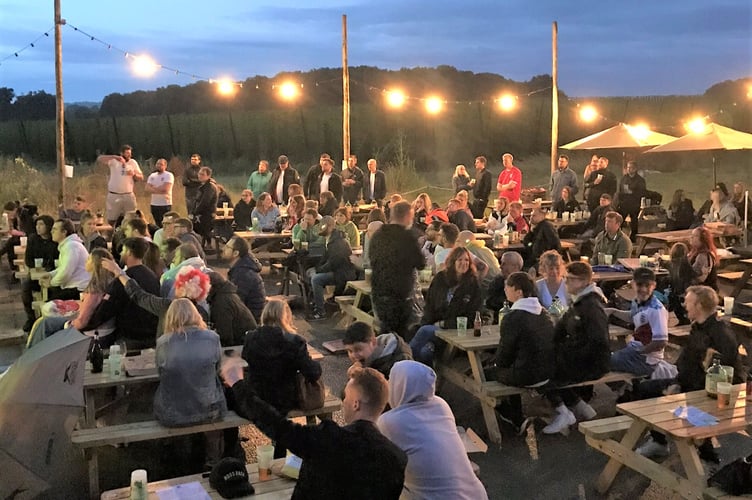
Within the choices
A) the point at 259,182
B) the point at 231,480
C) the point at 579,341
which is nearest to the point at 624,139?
the point at 259,182

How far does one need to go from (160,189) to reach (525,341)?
8.33 meters

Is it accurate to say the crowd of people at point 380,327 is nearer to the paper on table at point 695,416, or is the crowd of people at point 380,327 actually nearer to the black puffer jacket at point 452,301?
the black puffer jacket at point 452,301

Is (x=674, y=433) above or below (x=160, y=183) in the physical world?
below

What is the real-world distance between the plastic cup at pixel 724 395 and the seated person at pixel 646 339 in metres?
1.07

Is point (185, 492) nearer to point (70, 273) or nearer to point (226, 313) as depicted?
point (226, 313)

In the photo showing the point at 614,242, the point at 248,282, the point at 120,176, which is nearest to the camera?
the point at 248,282

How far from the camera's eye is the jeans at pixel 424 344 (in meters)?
5.99

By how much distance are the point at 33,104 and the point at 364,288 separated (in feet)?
146

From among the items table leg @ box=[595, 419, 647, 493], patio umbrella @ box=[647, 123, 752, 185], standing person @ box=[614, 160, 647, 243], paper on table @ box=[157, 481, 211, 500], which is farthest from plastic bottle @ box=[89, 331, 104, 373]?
standing person @ box=[614, 160, 647, 243]

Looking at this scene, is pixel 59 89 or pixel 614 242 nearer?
A: pixel 614 242

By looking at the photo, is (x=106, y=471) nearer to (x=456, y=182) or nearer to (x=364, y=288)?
(x=364, y=288)

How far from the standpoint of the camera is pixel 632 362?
5527 millimetres

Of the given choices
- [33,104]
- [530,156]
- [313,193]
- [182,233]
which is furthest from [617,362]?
[33,104]

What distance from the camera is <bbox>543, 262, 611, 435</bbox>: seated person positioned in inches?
205
